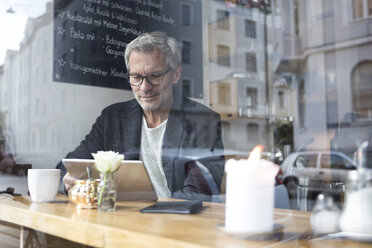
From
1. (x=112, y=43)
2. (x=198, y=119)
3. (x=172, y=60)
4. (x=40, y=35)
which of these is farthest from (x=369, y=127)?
(x=40, y=35)

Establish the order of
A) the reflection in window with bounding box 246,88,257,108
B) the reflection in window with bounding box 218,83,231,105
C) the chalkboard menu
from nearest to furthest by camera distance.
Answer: the chalkboard menu < the reflection in window with bounding box 218,83,231,105 < the reflection in window with bounding box 246,88,257,108

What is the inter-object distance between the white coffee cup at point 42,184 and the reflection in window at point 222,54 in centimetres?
166

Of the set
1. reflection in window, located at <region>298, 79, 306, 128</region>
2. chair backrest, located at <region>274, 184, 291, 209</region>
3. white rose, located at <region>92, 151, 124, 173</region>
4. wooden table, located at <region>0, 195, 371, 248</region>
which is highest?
reflection in window, located at <region>298, 79, 306, 128</region>

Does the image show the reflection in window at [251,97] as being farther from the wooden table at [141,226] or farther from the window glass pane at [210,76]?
the wooden table at [141,226]

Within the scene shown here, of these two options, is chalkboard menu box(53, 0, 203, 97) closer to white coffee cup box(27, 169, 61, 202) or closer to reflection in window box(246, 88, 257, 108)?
reflection in window box(246, 88, 257, 108)

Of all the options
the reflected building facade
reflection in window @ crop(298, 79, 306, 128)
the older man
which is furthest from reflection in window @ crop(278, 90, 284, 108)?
the older man

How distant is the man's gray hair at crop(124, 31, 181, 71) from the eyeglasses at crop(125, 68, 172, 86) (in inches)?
2.2

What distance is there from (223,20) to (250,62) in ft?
2.05

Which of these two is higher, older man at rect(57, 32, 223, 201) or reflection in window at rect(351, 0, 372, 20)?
reflection in window at rect(351, 0, 372, 20)

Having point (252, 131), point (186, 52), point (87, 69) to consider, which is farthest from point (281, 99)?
point (87, 69)

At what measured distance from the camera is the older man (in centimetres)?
199

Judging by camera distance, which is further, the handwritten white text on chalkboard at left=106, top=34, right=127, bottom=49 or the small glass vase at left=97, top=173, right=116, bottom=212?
the handwritten white text on chalkboard at left=106, top=34, right=127, bottom=49

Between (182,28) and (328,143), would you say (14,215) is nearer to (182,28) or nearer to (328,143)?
(182,28)

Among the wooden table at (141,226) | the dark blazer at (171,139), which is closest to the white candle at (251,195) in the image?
the wooden table at (141,226)
